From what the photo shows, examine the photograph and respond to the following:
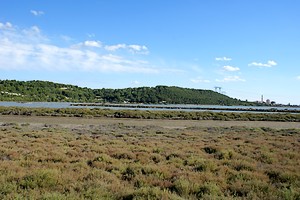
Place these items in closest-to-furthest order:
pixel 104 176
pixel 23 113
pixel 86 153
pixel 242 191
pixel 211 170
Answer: pixel 242 191 → pixel 104 176 → pixel 211 170 → pixel 86 153 → pixel 23 113

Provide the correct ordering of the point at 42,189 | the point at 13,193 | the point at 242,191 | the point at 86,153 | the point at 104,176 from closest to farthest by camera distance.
A: the point at 13,193 → the point at 42,189 → the point at 242,191 → the point at 104,176 → the point at 86,153

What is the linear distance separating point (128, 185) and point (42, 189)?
2414mm

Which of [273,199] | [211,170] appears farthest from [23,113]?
[273,199]

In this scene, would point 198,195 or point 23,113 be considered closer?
point 198,195

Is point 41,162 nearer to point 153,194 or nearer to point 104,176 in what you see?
point 104,176

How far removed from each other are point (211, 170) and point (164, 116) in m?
52.0

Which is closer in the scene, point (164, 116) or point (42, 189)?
point (42, 189)

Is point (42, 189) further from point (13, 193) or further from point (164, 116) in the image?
point (164, 116)

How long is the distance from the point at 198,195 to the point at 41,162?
709cm

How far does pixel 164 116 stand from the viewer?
64.2m

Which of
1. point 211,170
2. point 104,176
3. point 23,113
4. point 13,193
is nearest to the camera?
point 13,193

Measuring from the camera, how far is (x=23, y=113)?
62.4m

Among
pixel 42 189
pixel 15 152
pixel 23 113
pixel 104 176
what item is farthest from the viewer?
pixel 23 113

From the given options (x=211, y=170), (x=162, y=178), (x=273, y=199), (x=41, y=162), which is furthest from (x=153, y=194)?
(x=41, y=162)
